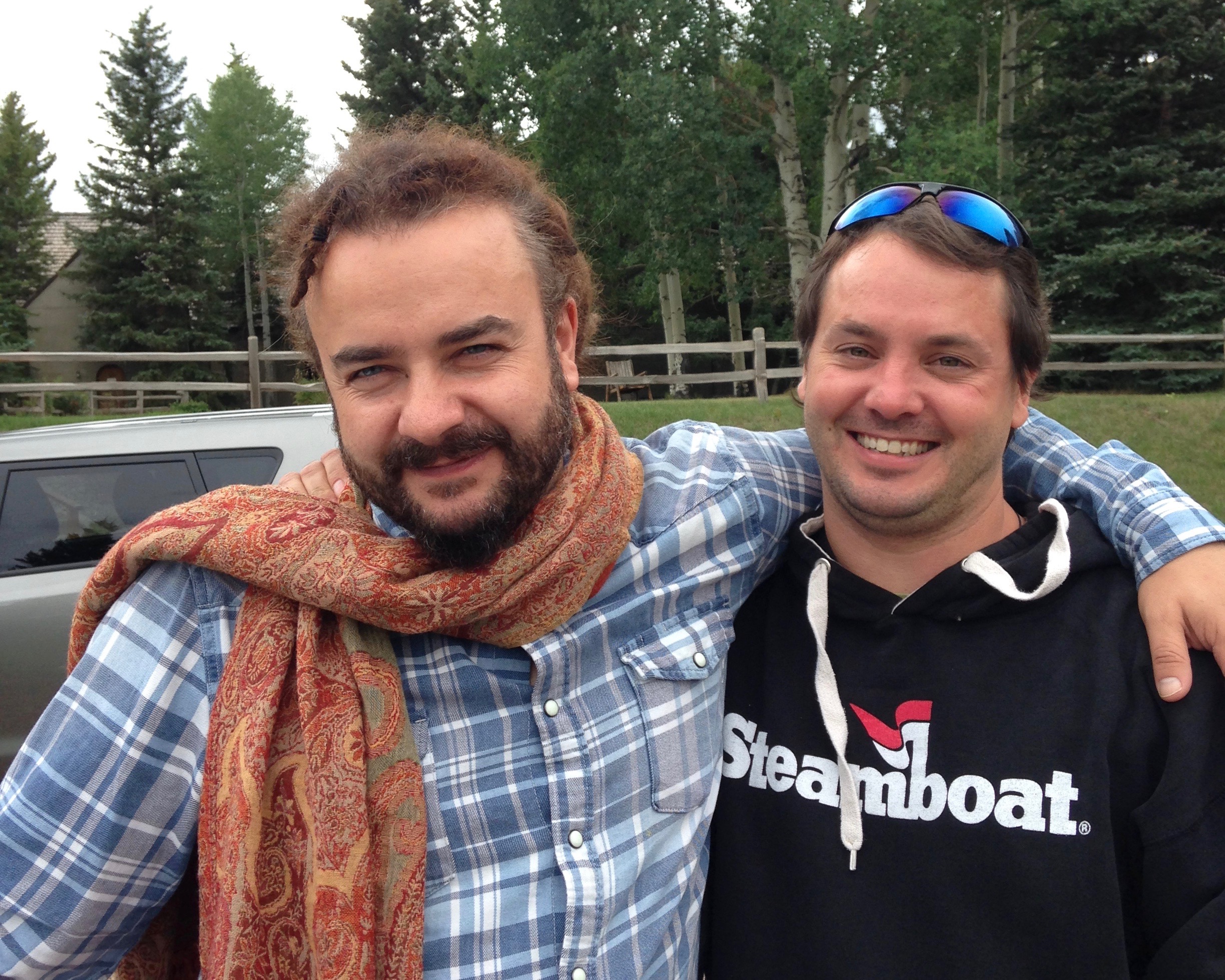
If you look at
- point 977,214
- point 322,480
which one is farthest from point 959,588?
point 322,480

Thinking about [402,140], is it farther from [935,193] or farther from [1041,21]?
[1041,21]

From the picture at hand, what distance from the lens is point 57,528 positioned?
160 inches

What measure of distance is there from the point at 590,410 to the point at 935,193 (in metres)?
0.83

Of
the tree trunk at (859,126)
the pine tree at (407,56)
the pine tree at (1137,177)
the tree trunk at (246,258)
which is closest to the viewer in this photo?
the pine tree at (1137,177)

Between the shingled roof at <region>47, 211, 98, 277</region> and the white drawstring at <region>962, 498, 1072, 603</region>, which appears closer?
the white drawstring at <region>962, 498, 1072, 603</region>

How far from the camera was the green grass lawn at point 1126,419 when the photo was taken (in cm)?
1020

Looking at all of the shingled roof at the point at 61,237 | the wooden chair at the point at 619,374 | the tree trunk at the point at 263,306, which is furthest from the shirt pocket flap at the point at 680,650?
the shingled roof at the point at 61,237

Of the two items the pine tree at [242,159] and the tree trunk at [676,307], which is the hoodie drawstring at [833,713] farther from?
the pine tree at [242,159]

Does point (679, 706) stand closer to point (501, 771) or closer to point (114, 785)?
point (501, 771)

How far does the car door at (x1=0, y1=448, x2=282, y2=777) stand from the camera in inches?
152

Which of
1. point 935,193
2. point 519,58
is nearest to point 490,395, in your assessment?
point 935,193

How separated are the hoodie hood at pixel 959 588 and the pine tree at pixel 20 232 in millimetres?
31866

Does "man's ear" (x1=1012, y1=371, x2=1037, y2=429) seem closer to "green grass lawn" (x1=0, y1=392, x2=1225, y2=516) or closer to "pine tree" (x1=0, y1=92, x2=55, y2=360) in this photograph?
"green grass lawn" (x1=0, y1=392, x2=1225, y2=516)

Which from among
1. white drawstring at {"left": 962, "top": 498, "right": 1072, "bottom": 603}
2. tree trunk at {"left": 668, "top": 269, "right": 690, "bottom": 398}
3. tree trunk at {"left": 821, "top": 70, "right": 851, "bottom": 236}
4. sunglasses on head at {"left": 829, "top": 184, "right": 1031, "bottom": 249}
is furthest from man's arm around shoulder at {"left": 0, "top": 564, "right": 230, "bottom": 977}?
tree trunk at {"left": 668, "top": 269, "right": 690, "bottom": 398}
